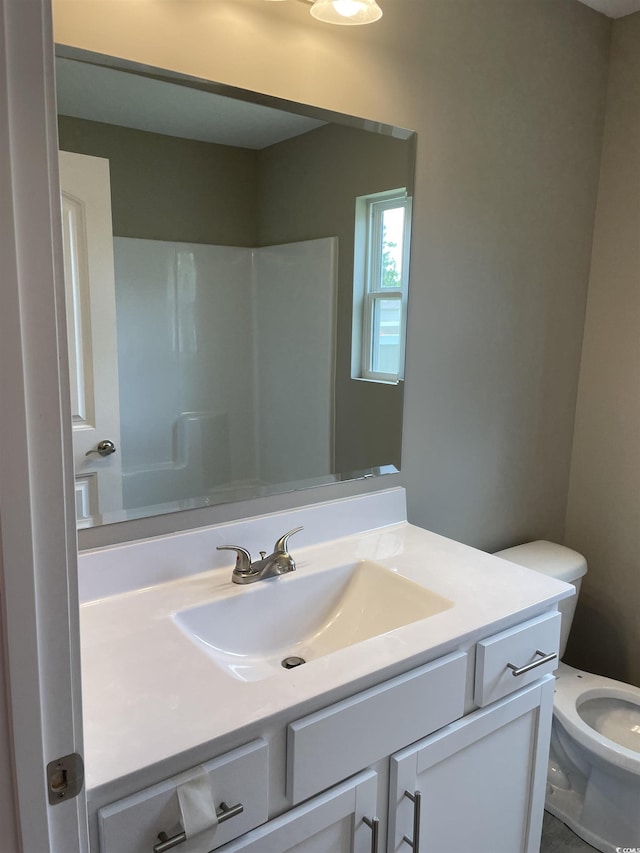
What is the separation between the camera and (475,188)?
5.83 ft

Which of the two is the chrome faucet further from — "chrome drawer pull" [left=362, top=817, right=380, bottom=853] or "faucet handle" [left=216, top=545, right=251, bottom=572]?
"chrome drawer pull" [left=362, top=817, right=380, bottom=853]

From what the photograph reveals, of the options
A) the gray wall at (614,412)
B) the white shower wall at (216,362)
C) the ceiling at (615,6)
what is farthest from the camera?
the gray wall at (614,412)

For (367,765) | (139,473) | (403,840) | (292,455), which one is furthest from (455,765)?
(139,473)

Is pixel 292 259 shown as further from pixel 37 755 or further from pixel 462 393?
pixel 37 755

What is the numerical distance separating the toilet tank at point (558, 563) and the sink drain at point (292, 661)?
3.00ft

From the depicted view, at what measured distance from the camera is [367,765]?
1.07m

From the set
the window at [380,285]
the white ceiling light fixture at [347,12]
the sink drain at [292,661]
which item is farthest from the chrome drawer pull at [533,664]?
the white ceiling light fixture at [347,12]

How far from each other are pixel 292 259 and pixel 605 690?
161 cm

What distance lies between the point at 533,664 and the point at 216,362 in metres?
0.96

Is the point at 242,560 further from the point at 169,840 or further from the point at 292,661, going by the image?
the point at 169,840

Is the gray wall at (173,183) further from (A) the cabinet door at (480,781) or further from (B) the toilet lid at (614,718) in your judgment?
(B) the toilet lid at (614,718)

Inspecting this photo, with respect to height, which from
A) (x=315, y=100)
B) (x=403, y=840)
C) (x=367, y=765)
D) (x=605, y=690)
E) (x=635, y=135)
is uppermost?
(x=635, y=135)

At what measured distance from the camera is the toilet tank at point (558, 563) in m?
1.95

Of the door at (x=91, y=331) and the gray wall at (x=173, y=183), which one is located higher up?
the gray wall at (x=173, y=183)
